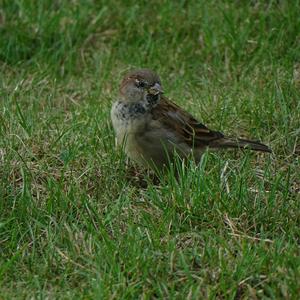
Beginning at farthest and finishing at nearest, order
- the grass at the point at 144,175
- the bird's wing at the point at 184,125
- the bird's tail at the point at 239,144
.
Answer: the bird's wing at the point at 184,125 → the bird's tail at the point at 239,144 → the grass at the point at 144,175

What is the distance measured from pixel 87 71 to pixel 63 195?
2.47 metres

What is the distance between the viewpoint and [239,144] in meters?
5.88

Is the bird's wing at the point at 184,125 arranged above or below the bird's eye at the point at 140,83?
below

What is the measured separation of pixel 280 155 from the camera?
599 centimetres

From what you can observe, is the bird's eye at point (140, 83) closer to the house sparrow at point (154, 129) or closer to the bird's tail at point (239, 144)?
the house sparrow at point (154, 129)

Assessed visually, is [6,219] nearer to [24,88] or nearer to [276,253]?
[276,253]

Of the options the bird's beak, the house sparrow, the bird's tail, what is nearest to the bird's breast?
the house sparrow

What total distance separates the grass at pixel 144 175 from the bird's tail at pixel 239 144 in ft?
0.26

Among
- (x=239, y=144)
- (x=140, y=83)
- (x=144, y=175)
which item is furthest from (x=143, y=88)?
(x=239, y=144)

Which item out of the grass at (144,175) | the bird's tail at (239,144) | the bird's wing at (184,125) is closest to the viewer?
the grass at (144,175)

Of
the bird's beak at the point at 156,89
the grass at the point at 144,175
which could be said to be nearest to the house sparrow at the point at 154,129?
the bird's beak at the point at 156,89

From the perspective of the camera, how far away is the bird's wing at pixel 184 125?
5.95 m

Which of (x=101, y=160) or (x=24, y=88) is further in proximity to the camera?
(x=24, y=88)

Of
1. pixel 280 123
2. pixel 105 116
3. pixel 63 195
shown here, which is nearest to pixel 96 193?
pixel 63 195
